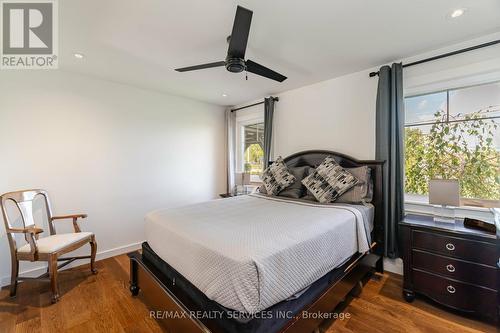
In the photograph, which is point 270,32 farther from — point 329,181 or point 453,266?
point 453,266

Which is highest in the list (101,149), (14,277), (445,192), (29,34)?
(29,34)

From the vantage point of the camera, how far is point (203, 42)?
7.55 ft

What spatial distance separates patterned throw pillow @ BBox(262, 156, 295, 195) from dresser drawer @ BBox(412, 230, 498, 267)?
1618 millimetres

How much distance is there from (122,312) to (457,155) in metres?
3.91

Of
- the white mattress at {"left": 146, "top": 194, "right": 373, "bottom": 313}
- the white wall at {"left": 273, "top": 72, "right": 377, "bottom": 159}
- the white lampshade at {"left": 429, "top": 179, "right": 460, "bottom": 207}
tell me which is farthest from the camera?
the white wall at {"left": 273, "top": 72, "right": 377, "bottom": 159}

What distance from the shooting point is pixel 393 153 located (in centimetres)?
263

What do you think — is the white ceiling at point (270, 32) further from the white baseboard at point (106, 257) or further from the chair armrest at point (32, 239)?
the white baseboard at point (106, 257)

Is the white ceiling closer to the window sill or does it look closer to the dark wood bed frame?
the dark wood bed frame

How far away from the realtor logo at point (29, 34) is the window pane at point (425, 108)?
381 cm

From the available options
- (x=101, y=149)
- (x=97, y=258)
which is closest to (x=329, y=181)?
(x=101, y=149)

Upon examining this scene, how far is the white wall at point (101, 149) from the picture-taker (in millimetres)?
2707

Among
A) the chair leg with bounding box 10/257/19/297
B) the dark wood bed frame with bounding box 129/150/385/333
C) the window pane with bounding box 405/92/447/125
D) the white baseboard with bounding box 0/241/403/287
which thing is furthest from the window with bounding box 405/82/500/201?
the chair leg with bounding box 10/257/19/297

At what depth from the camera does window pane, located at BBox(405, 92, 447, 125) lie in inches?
104

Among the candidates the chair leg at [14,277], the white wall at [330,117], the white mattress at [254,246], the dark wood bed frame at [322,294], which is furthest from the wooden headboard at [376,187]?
the chair leg at [14,277]
